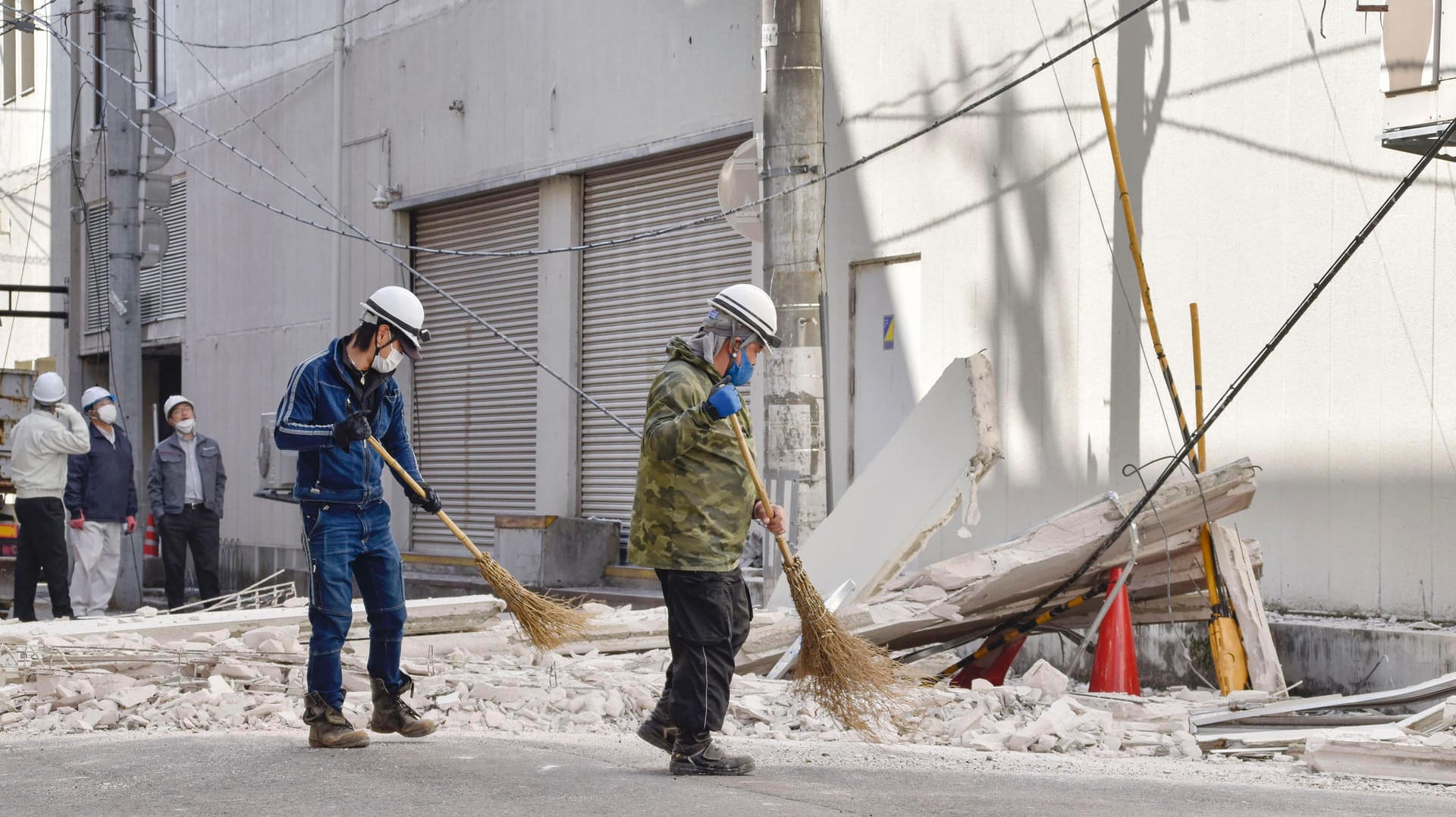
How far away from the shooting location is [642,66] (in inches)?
592

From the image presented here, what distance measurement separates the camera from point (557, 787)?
6.02 metres

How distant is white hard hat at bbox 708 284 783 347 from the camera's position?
20.6 feet

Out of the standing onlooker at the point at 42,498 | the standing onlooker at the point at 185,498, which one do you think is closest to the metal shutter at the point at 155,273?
the standing onlooker at the point at 185,498

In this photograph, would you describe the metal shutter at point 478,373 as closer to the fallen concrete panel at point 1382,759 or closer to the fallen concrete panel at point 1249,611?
the fallen concrete panel at point 1249,611

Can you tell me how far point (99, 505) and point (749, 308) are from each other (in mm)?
9255

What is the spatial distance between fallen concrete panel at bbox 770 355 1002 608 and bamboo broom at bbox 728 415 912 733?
3094 mm

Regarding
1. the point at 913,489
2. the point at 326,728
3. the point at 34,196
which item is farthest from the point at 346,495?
the point at 34,196

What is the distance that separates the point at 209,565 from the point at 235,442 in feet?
23.5

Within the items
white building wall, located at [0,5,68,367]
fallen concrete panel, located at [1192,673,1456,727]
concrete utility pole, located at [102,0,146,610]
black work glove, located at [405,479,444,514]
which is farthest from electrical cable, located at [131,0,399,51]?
fallen concrete panel, located at [1192,673,1456,727]

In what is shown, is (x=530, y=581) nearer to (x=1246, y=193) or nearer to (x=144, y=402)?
(x=1246, y=193)

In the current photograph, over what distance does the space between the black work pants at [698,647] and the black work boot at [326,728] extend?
1.41 m

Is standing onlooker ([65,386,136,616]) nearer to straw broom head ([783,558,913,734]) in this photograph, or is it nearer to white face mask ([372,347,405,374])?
white face mask ([372,347,405,374])

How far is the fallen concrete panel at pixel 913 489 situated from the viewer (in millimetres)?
10461

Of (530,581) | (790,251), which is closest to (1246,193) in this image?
(790,251)
